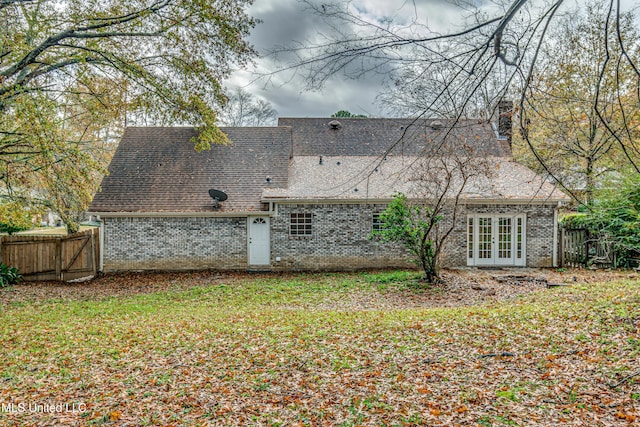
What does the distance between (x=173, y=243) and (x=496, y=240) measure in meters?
12.1

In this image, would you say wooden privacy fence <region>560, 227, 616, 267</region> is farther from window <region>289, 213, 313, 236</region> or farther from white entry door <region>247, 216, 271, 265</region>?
white entry door <region>247, 216, 271, 265</region>

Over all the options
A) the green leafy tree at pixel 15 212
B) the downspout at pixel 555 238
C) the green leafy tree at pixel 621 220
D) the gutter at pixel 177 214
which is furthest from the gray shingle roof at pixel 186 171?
the green leafy tree at pixel 621 220

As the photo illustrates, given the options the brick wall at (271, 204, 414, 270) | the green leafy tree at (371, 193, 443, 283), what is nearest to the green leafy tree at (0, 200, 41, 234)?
the brick wall at (271, 204, 414, 270)

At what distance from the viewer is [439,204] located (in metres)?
10.4

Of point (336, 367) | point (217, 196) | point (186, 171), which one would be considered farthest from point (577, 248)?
point (186, 171)

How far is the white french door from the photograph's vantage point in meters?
14.2

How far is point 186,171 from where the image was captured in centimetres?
1560

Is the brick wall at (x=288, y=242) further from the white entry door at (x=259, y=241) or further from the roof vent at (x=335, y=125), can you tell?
the roof vent at (x=335, y=125)

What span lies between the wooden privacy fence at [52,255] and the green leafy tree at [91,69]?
2.36 meters

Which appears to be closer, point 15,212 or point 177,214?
point 15,212

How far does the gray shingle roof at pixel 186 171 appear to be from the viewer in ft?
46.8

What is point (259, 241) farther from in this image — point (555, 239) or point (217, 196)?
point (555, 239)

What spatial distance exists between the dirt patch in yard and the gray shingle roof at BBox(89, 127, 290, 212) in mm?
2637

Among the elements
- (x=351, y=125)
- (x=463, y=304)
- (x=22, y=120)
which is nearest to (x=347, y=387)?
(x=463, y=304)
